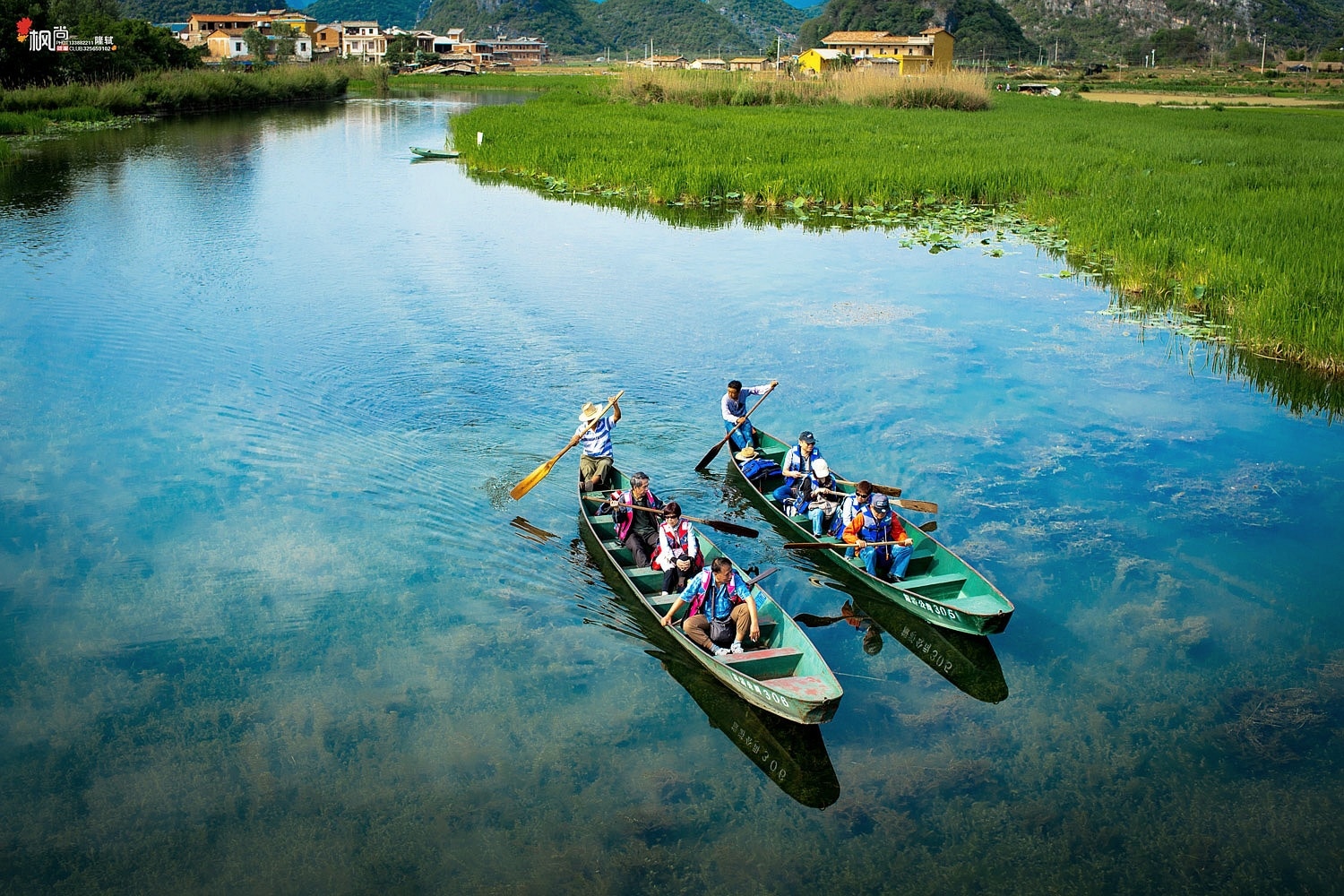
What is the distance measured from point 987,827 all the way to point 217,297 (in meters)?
19.3

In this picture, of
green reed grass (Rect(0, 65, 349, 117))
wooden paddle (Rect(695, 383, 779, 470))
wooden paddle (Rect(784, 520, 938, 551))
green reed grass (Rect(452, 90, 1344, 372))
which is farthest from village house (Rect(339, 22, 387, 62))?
wooden paddle (Rect(784, 520, 938, 551))

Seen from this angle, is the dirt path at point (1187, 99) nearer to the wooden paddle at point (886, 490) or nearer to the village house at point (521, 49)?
the wooden paddle at point (886, 490)

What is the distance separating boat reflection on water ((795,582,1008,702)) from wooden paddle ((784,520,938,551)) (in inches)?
19.3

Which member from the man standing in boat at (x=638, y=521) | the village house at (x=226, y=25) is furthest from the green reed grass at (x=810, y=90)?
the village house at (x=226, y=25)

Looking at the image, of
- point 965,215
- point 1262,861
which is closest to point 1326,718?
point 1262,861

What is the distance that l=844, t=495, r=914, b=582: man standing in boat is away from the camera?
10609 mm

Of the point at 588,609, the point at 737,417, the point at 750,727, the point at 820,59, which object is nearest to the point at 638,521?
the point at 588,609

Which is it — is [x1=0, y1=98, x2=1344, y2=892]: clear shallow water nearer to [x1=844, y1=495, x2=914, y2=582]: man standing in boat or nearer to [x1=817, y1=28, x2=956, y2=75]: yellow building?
[x1=844, y1=495, x2=914, y2=582]: man standing in boat

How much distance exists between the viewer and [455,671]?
9.69m

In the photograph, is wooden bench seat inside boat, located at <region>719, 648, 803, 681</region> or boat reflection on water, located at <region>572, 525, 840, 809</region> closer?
boat reflection on water, located at <region>572, 525, 840, 809</region>

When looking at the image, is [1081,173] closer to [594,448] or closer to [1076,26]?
[594,448]

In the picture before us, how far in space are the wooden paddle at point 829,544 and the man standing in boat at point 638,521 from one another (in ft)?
5.12

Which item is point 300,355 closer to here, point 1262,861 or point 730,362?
point 730,362

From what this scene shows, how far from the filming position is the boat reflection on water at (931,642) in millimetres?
9711
